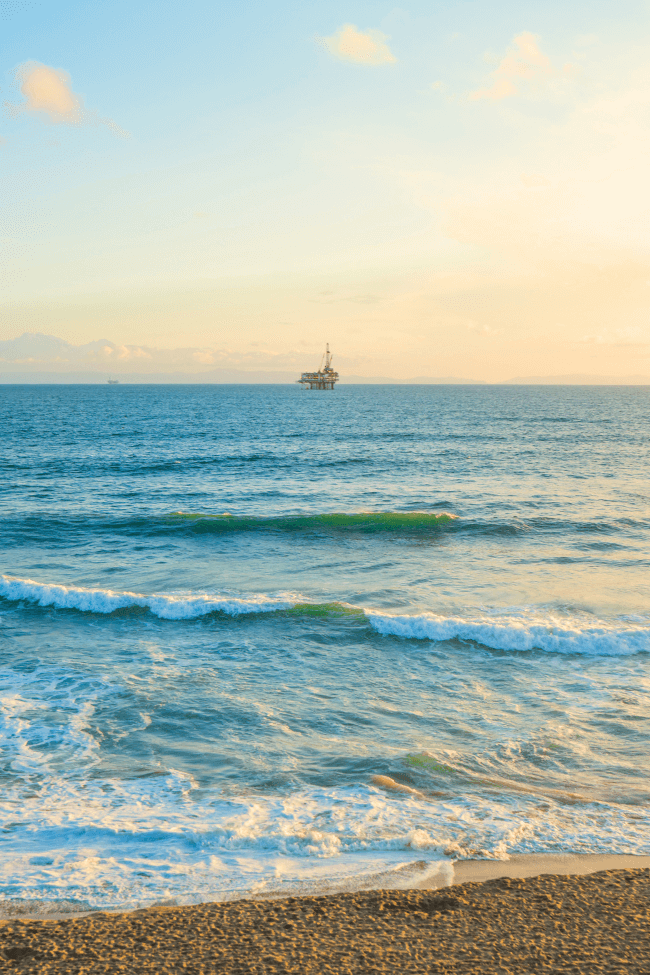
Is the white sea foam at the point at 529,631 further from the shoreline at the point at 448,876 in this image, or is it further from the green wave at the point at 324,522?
the green wave at the point at 324,522

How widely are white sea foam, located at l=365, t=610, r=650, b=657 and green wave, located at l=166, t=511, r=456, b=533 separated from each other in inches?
414

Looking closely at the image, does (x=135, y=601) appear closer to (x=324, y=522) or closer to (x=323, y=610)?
(x=323, y=610)

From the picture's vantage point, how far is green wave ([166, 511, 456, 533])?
84.6ft

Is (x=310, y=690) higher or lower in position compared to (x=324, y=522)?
lower

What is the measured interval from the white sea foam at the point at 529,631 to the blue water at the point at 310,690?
60 millimetres

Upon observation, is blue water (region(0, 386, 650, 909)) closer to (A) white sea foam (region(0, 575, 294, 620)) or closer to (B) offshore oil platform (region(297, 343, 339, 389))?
(A) white sea foam (region(0, 575, 294, 620))

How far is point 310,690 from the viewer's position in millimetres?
11570

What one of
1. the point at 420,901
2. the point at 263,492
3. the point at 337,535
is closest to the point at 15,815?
the point at 420,901

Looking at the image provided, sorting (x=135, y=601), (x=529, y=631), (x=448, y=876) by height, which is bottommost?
(x=135, y=601)

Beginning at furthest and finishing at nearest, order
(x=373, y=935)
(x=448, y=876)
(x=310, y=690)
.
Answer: (x=310, y=690)
(x=448, y=876)
(x=373, y=935)

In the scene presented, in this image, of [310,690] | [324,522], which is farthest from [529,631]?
[324,522]

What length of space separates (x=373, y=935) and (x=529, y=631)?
32.5ft

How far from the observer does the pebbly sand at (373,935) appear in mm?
4918

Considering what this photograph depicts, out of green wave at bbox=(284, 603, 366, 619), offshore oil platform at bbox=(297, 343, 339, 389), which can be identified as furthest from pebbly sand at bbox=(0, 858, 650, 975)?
offshore oil platform at bbox=(297, 343, 339, 389)
